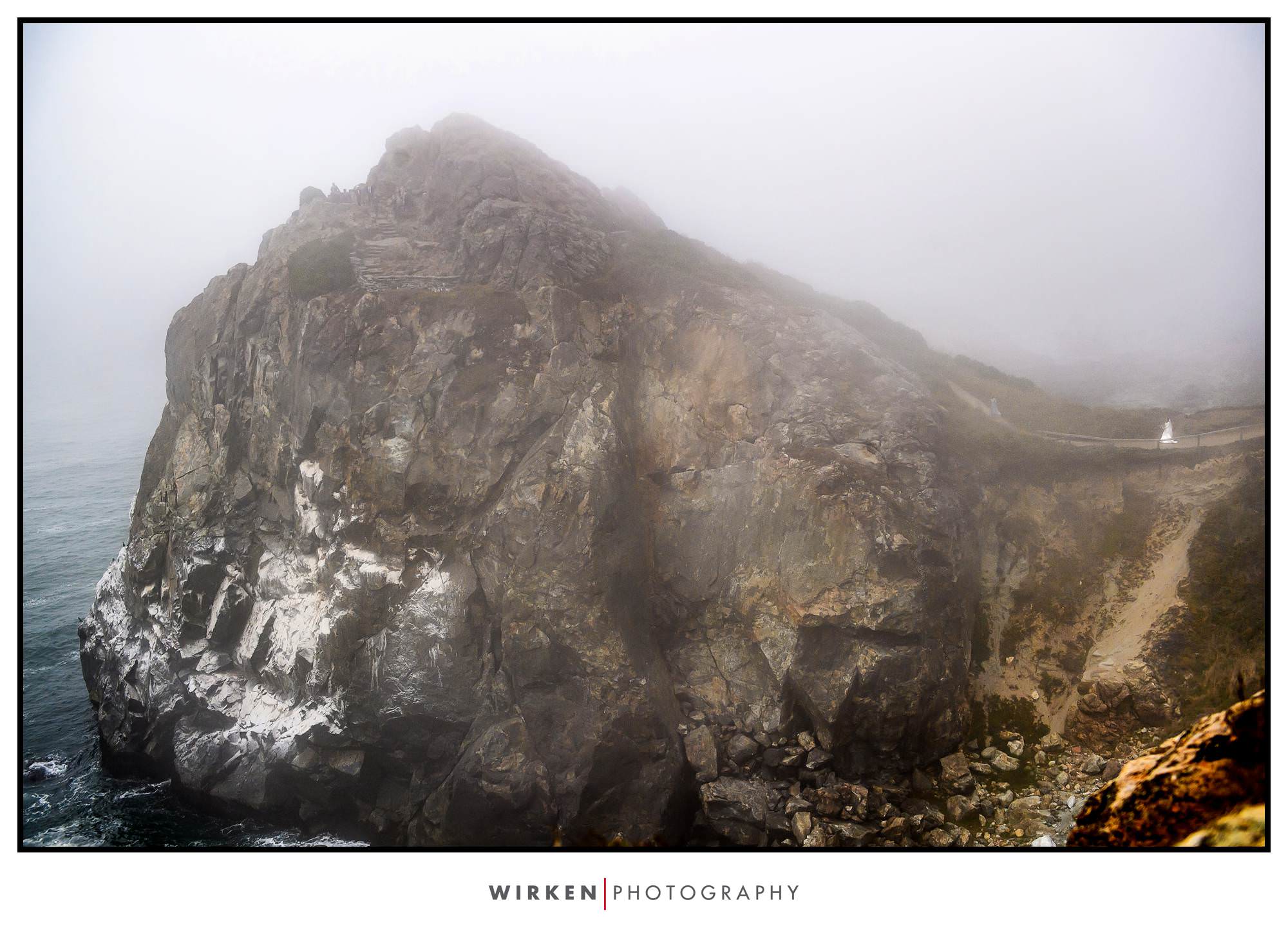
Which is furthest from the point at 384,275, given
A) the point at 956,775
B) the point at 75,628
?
the point at 956,775

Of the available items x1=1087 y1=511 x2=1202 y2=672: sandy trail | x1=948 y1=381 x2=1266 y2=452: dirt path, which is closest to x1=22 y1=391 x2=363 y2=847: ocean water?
x1=1087 y1=511 x2=1202 y2=672: sandy trail

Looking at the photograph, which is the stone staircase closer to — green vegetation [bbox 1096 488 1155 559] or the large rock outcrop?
the large rock outcrop

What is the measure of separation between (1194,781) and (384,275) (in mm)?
29663

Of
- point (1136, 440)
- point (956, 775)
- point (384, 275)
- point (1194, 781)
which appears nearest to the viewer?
point (1194, 781)

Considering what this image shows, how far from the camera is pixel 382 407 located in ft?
76.0

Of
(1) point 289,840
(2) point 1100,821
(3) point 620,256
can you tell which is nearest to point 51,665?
(1) point 289,840

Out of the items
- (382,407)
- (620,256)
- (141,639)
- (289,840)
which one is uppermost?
(620,256)

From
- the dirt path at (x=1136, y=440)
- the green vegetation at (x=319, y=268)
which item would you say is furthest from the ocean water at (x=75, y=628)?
the dirt path at (x=1136, y=440)

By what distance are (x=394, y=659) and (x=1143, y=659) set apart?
25573mm

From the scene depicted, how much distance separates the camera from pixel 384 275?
2619cm

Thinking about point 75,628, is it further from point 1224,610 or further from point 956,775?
point 1224,610
